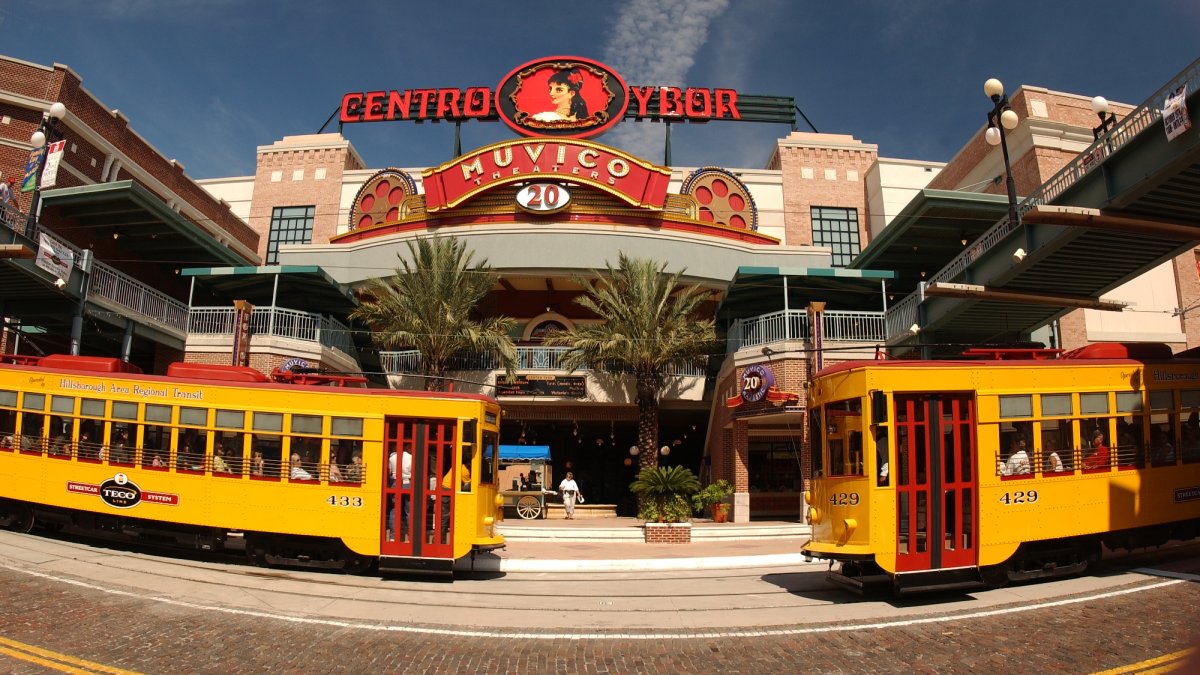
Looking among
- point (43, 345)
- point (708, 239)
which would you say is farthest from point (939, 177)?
point (43, 345)

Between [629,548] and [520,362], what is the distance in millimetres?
11604

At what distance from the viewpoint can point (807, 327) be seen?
2383cm

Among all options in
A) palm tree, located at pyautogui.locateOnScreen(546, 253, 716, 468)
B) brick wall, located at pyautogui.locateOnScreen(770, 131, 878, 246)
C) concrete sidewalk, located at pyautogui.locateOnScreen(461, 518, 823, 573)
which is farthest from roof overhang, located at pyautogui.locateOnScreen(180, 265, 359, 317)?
brick wall, located at pyautogui.locateOnScreen(770, 131, 878, 246)

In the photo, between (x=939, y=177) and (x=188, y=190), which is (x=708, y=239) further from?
(x=188, y=190)

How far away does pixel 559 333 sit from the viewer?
86.8 ft

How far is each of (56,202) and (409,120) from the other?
2131cm

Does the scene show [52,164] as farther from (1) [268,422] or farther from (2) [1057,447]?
(2) [1057,447]

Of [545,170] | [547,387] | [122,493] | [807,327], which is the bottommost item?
[122,493]

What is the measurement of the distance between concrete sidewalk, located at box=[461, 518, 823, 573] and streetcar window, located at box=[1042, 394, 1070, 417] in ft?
18.7

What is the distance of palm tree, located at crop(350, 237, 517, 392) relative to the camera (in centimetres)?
2548

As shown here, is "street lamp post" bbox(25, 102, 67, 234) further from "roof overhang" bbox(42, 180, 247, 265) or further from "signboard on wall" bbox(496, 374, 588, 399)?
"signboard on wall" bbox(496, 374, 588, 399)

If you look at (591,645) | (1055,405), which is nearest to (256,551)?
(591,645)

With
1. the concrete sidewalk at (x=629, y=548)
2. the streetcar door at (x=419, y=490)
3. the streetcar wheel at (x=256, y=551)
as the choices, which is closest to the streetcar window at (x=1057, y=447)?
the concrete sidewalk at (x=629, y=548)

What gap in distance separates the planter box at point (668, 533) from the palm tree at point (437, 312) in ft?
30.9
